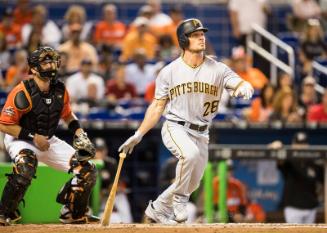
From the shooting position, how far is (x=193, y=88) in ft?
29.8

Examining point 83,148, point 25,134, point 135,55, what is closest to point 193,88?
point 83,148

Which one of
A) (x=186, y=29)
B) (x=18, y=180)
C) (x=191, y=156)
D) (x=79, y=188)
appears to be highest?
(x=186, y=29)

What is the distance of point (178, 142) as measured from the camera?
905 cm

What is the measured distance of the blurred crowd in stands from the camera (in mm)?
14211

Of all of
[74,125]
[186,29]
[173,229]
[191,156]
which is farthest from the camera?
[74,125]

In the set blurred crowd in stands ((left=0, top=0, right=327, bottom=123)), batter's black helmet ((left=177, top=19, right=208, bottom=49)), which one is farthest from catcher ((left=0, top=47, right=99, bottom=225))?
blurred crowd in stands ((left=0, top=0, right=327, bottom=123))

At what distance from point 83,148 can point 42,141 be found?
0.39 m

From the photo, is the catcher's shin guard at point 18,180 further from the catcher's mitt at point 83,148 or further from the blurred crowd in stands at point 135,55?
the blurred crowd in stands at point 135,55

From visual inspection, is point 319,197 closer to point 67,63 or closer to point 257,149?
point 257,149

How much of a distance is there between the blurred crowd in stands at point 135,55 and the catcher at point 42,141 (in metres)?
4.09

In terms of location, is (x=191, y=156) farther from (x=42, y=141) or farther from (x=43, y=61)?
(x=43, y=61)

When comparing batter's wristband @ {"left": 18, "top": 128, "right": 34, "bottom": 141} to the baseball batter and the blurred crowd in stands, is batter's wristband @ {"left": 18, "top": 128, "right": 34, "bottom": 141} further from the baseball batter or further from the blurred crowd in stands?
the blurred crowd in stands

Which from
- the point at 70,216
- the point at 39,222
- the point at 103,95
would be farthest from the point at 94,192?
the point at 103,95

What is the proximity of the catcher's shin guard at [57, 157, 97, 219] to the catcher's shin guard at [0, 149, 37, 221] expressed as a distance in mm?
459
